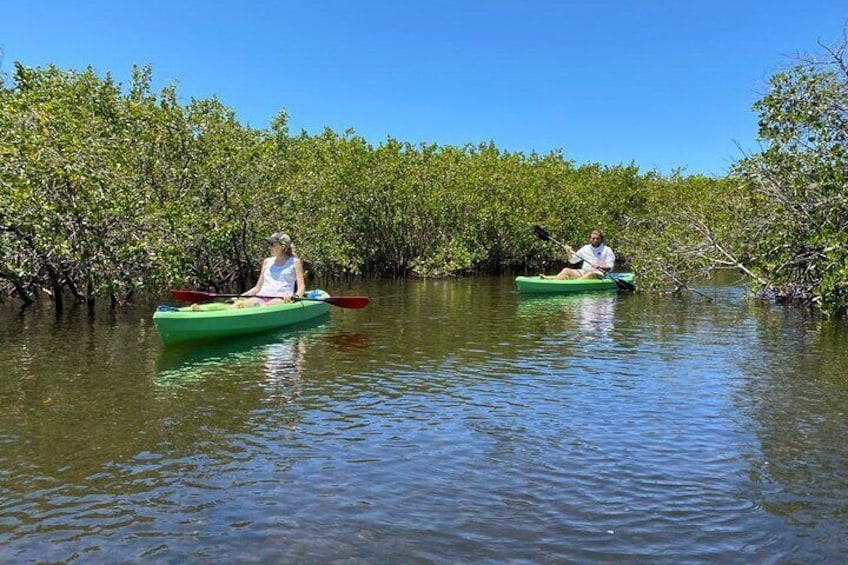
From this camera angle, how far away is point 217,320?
1113cm

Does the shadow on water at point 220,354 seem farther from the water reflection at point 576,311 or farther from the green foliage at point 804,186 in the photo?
the green foliage at point 804,186

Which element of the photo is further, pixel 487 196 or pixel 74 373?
pixel 487 196

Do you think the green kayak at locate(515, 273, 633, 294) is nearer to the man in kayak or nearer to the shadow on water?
the man in kayak

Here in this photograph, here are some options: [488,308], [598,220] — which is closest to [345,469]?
[488,308]

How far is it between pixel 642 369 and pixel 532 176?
28.1 m

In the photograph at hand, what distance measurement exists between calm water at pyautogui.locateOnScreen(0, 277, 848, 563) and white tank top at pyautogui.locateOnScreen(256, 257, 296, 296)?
1.95 metres

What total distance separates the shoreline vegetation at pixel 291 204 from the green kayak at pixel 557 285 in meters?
1.46

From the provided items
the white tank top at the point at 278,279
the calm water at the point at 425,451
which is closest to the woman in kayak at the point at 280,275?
the white tank top at the point at 278,279

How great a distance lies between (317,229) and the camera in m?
25.7

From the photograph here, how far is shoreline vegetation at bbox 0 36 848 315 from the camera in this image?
1257 cm

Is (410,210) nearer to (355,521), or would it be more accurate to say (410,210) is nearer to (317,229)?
(317,229)

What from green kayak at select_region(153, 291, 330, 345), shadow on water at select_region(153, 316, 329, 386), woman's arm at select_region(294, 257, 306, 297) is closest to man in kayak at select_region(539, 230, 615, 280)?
woman's arm at select_region(294, 257, 306, 297)

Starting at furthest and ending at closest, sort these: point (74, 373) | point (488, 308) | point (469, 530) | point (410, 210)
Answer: point (410, 210) → point (488, 308) → point (74, 373) → point (469, 530)

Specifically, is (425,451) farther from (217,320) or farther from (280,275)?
(280,275)
